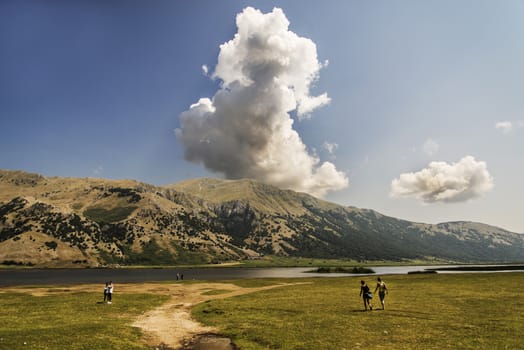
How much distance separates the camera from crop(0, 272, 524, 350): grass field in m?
27.9

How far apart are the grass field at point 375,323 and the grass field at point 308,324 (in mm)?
81

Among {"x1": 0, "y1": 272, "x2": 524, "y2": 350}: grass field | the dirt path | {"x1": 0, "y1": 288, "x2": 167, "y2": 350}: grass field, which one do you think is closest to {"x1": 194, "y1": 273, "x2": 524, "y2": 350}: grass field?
{"x1": 0, "y1": 272, "x2": 524, "y2": 350}: grass field

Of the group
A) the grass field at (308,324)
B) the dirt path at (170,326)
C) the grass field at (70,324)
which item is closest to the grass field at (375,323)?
the grass field at (308,324)

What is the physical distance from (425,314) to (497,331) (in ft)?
35.0

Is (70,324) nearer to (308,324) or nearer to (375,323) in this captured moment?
(308,324)

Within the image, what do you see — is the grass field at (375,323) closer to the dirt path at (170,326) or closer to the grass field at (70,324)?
the dirt path at (170,326)

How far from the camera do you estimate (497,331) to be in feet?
100

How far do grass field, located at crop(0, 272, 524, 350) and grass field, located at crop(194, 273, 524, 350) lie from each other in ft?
0.27

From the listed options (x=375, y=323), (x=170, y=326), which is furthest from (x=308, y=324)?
(x=170, y=326)

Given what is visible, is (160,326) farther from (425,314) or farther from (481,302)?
(481,302)

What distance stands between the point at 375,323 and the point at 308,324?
24.7ft

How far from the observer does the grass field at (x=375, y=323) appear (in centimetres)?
Result: 2781

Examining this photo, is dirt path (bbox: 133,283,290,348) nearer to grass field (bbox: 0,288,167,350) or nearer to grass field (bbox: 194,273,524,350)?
grass field (bbox: 0,288,167,350)

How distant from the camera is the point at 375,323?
3572 centimetres
